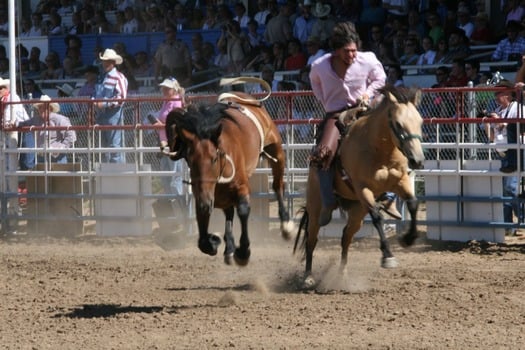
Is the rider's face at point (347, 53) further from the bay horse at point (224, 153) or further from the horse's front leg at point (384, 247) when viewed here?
the horse's front leg at point (384, 247)

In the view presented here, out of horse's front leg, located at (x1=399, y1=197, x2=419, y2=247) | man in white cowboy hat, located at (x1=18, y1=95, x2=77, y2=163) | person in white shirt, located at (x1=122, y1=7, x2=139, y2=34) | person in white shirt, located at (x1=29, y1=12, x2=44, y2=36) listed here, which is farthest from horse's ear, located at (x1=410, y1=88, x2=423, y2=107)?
person in white shirt, located at (x1=29, y1=12, x2=44, y2=36)

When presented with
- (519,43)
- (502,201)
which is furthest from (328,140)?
(519,43)

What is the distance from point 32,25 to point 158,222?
35.1 feet

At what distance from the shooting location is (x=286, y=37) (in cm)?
1808

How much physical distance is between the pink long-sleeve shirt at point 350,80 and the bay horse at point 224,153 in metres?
0.87

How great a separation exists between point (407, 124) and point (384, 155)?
480 mm

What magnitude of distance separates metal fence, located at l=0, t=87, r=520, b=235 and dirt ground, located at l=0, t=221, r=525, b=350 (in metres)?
1.02

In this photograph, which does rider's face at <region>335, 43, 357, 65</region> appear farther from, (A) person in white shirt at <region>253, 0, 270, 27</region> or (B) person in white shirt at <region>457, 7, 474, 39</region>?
(A) person in white shirt at <region>253, 0, 270, 27</region>

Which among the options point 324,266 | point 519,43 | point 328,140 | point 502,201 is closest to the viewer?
point 328,140

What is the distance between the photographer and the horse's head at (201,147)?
8.61 metres

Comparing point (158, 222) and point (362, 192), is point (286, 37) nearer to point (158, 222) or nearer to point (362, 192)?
point (158, 222)

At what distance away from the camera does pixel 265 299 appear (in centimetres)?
904

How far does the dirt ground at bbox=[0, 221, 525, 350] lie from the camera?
7230mm

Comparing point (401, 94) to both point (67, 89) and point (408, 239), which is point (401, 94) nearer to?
point (408, 239)
